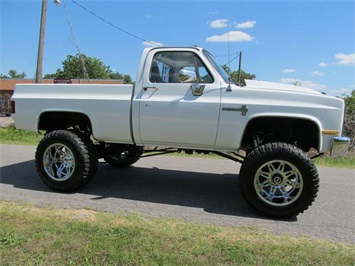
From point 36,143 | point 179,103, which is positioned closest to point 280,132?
point 179,103

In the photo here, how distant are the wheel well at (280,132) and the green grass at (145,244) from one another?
56.8 inches

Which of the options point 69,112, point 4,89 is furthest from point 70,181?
point 4,89

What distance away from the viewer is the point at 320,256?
131 inches

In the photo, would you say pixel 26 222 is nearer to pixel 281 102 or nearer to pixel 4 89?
pixel 281 102

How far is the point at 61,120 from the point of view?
5.76 metres

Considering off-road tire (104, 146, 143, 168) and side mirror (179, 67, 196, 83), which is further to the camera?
off-road tire (104, 146, 143, 168)

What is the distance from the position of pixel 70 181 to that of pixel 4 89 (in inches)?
2214

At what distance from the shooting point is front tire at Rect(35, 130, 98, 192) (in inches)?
203

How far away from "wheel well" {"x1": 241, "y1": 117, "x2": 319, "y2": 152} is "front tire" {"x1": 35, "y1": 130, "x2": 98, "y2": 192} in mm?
2338

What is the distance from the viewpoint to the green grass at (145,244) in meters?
3.12

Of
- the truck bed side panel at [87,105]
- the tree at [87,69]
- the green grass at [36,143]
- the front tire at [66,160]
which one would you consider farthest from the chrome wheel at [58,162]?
the tree at [87,69]

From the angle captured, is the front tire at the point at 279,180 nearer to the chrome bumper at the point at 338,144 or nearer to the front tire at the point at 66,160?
the chrome bumper at the point at 338,144

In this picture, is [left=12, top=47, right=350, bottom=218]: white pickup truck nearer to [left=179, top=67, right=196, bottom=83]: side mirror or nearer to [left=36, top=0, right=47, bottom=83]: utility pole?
[left=179, top=67, right=196, bottom=83]: side mirror

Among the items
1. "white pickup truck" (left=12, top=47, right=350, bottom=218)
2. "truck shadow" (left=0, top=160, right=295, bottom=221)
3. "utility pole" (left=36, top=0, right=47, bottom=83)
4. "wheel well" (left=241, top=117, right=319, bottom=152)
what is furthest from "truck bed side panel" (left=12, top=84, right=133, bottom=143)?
"utility pole" (left=36, top=0, right=47, bottom=83)
